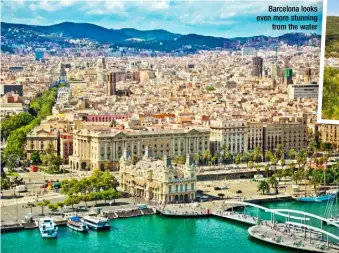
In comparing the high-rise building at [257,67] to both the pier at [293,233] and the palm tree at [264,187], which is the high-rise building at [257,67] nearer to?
the palm tree at [264,187]

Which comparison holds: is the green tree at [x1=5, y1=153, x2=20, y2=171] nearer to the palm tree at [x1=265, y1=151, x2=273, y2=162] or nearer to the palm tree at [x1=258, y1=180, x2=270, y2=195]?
the palm tree at [x1=258, y1=180, x2=270, y2=195]

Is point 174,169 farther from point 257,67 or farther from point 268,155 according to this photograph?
point 257,67

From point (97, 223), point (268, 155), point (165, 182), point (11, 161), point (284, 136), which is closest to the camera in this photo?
point (97, 223)

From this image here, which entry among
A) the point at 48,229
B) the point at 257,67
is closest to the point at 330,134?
the point at 48,229

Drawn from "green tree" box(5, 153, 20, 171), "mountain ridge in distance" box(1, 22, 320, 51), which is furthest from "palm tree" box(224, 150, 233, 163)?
"mountain ridge in distance" box(1, 22, 320, 51)

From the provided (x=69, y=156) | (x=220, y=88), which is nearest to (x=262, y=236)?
(x=69, y=156)

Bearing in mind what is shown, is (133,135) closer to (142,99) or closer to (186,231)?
(186,231)

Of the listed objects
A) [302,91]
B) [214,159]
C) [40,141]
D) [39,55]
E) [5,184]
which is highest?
[39,55]
